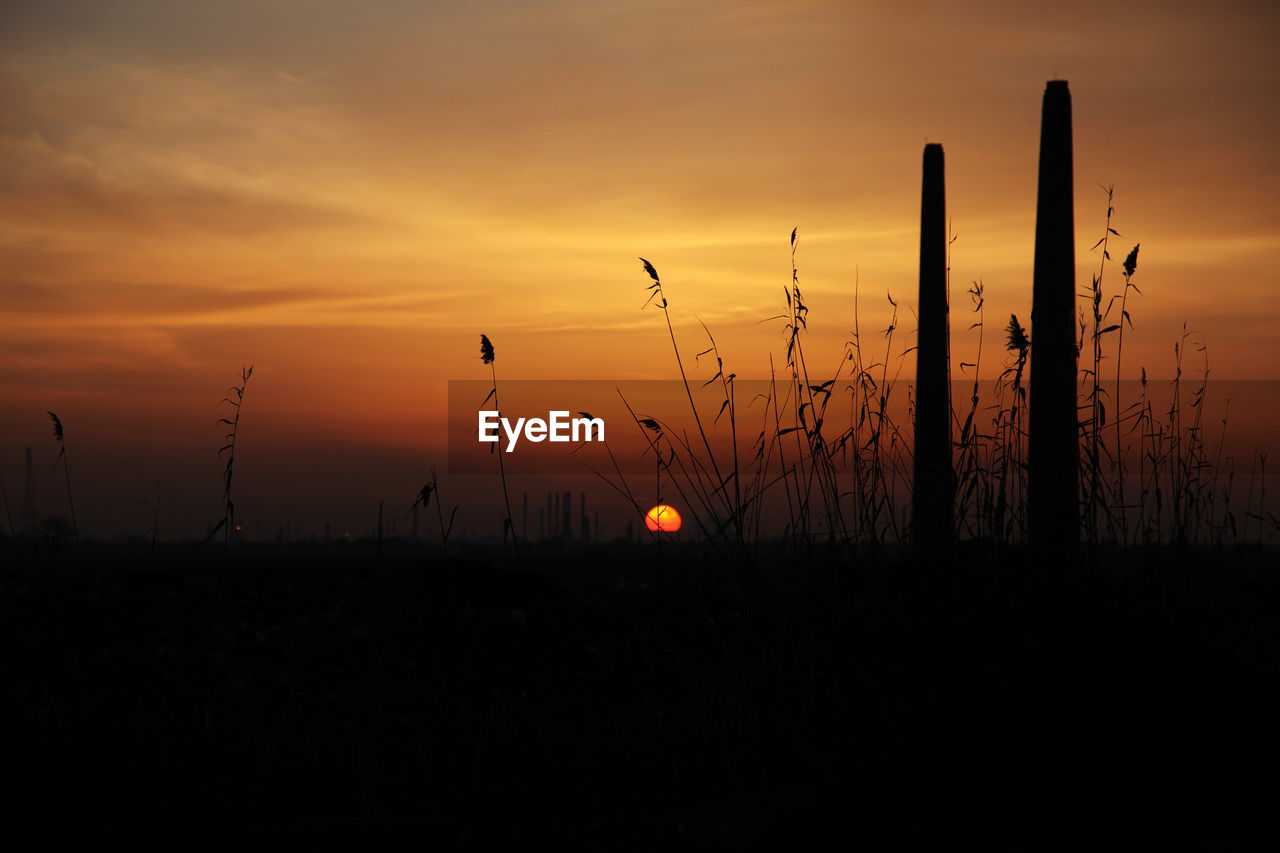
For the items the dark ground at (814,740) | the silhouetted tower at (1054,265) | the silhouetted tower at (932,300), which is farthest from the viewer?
the silhouetted tower at (932,300)

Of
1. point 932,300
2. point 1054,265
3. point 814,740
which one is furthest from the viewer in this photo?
point 932,300

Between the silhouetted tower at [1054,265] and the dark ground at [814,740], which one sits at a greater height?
the silhouetted tower at [1054,265]

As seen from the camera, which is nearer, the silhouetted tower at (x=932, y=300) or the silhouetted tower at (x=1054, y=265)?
the silhouetted tower at (x=1054, y=265)

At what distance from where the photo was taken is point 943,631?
11.5 ft

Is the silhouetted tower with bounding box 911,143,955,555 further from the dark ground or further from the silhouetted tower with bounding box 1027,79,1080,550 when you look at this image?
the dark ground

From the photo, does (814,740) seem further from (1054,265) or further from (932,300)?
(932,300)

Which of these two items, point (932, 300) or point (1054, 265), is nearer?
point (1054, 265)

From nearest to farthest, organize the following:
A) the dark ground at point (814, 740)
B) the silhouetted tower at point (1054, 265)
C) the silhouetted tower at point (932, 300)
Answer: the dark ground at point (814, 740) < the silhouetted tower at point (1054, 265) < the silhouetted tower at point (932, 300)

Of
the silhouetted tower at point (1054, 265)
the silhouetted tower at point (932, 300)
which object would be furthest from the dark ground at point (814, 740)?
the silhouetted tower at point (932, 300)

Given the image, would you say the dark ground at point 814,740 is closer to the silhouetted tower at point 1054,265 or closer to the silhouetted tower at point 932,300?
the silhouetted tower at point 1054,265

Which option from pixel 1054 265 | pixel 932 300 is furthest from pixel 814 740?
pixel 932 300

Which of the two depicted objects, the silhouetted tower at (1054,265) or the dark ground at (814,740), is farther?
the silhouetted tower at (1054,265)

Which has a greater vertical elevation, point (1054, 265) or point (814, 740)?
point (1054, 265)

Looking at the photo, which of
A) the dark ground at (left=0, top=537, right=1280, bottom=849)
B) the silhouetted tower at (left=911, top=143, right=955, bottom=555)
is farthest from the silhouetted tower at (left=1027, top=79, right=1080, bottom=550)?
the dark ground at (left=0, top=537, right=1280, bottom=849)
